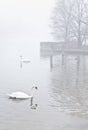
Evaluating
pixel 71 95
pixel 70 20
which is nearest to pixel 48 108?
pixel 71 95

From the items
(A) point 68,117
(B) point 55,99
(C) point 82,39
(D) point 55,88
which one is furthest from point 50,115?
(C) point 82,39

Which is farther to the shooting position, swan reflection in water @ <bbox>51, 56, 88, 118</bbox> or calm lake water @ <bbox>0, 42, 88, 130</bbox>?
swan reflection in water @ <bbox>51, 56, 88, 118</bbox>

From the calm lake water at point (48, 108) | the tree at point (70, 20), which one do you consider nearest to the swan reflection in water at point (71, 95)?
the calm lake water at point (48, 108)

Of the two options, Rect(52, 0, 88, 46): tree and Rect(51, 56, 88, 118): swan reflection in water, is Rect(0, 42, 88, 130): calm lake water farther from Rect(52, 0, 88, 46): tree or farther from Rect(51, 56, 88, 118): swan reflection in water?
Rect(52, 0, 88, 46): tree

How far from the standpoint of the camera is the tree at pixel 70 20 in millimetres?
57688

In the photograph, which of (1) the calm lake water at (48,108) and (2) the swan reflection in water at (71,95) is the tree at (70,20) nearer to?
(2) the swan reflection in water at (71,95)

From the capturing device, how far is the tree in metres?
57.7

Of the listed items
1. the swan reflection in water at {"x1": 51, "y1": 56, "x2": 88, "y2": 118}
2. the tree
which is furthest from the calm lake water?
the tree

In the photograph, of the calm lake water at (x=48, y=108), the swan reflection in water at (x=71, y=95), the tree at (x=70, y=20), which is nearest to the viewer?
the calm lake water at (x=48, y=108)

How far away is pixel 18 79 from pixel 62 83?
2.62 m

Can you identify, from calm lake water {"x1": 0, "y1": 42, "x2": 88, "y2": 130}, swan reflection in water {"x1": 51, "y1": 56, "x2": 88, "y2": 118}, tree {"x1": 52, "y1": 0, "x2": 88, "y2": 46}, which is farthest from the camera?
tree {"x1": 52, "y1": 0, "x2": 88, "y2": 46}

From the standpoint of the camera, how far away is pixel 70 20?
2320 inches

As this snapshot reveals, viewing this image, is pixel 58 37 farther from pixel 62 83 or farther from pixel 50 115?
pixel 50 115

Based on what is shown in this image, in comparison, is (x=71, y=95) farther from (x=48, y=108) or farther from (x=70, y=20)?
(x=70, y=20)
